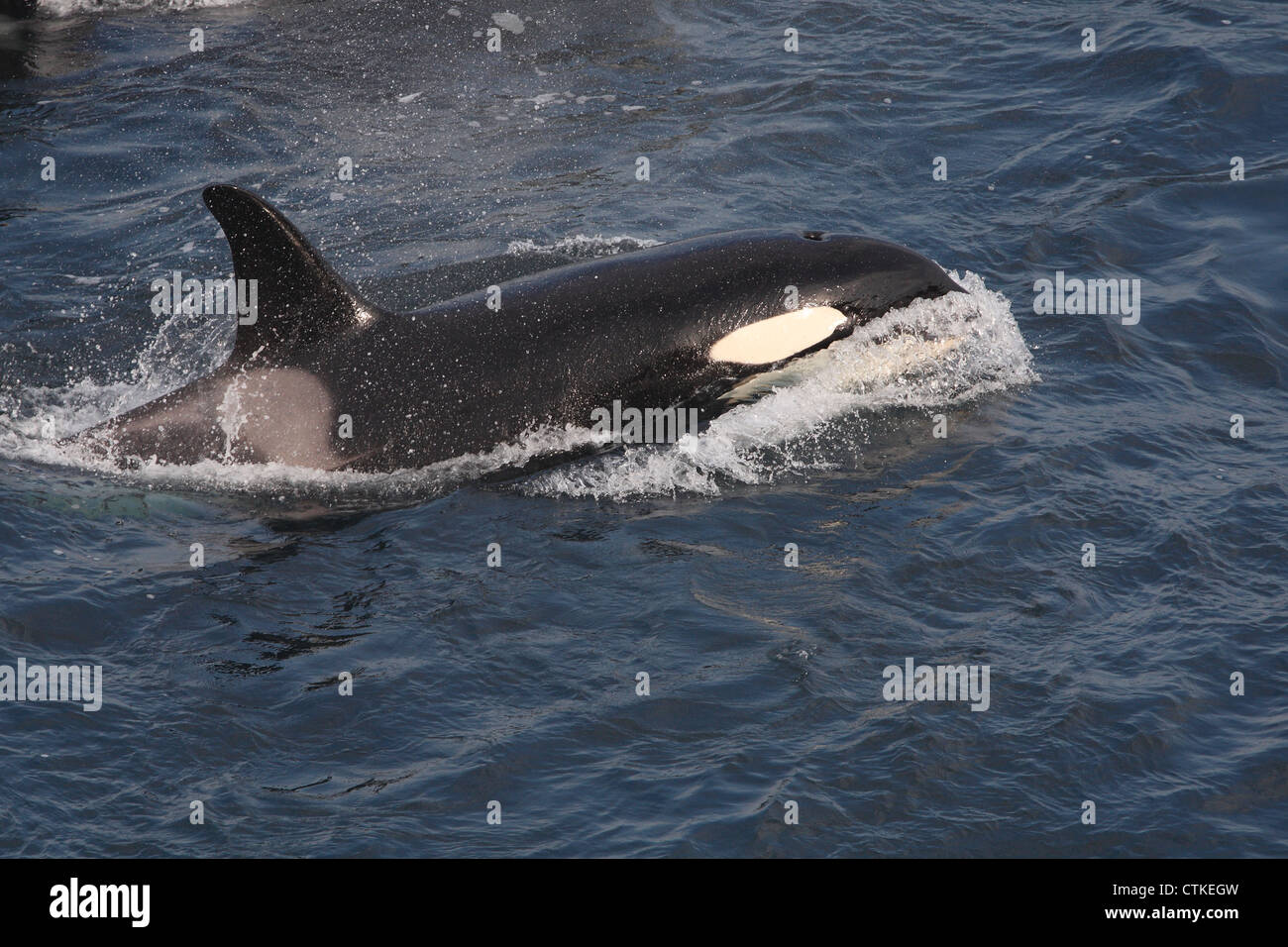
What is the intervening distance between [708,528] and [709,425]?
124 centimetres

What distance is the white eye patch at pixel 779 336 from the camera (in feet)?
35.4

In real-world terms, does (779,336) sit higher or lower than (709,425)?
higher

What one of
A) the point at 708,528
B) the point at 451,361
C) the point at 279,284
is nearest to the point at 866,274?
the point at 708,528

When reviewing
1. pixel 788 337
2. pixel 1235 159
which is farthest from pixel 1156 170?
pixel 788 337

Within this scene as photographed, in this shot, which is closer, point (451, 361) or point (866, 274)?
point (451, 361)

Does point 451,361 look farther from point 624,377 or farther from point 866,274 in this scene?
point 866,274

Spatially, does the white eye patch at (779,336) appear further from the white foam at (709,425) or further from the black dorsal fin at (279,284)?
the black dorsal fin at (279,284)

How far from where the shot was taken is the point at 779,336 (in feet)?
36.0

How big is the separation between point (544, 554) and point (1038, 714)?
3.38 meters

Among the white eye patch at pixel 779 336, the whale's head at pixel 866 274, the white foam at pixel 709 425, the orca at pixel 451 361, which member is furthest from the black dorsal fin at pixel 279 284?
the whale's head at pixel 866 274

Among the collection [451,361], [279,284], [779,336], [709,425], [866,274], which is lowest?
[709,425]

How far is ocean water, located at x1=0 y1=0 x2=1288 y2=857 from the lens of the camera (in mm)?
7312

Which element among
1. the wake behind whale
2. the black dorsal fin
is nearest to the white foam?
the wake behind whale

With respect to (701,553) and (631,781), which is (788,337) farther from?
(631,781)
